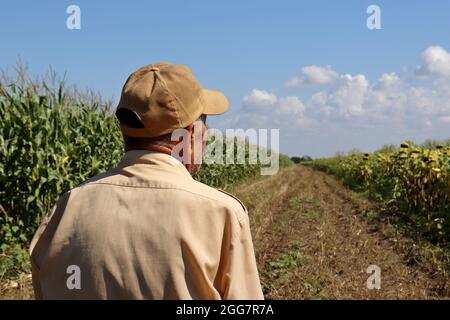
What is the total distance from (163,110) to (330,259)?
541cm

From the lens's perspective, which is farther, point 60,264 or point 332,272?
point 332,272

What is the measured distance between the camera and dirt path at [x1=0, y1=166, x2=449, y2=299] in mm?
5191

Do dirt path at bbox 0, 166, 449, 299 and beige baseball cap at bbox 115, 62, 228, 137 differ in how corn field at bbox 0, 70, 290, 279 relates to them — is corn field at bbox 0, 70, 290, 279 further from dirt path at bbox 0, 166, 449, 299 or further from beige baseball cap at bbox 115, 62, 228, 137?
beige baseball cap at bbox 115, 62, 228, 137

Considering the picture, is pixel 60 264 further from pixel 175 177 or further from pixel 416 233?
pixel 416 233

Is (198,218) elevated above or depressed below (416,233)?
above

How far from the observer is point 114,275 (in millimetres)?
1409

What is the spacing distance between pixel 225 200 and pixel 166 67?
47 centimetres

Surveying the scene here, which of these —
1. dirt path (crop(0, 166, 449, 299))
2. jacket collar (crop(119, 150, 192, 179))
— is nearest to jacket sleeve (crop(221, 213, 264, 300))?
jacket collar (crop(119, 150, 192, 179))

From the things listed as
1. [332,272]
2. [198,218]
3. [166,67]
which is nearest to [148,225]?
[198,218]

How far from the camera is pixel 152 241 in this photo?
138cm

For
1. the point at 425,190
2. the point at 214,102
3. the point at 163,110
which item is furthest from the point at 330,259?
the point at 163,110

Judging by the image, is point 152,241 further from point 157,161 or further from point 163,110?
point 163,110

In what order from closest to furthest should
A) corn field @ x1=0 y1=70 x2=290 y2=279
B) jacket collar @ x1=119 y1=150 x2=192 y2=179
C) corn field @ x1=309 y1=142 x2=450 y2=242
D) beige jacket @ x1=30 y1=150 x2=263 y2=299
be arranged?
1. beige jacket @ x1=30 y1=150 x2=263 y2=299
2. jacket collar @ x1=119 y1=150 x2=192 y2=179
3. corn field @ x1=0 y1=70 x2=290 y2=279
4. corn field @ x1=309 y1=142 x2=450 y2=242

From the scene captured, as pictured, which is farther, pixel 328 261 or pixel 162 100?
pixel 328 261
